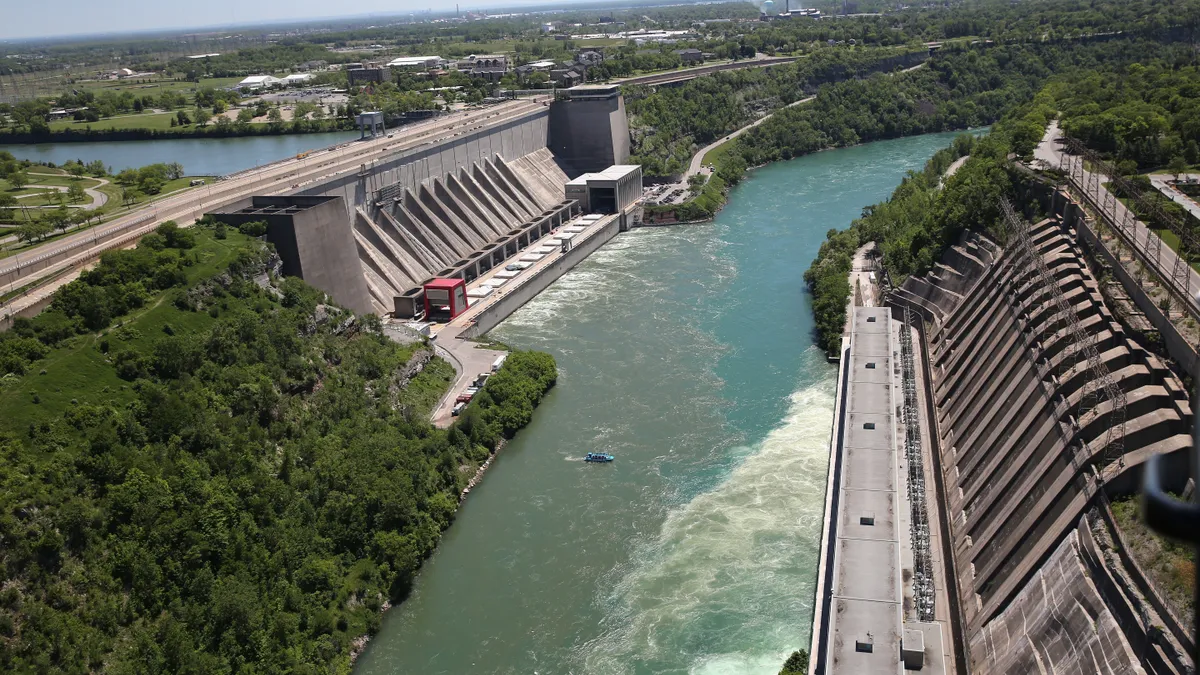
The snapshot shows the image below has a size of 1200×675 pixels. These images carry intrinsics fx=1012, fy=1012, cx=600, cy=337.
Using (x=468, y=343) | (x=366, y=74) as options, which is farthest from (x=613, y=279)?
(x=366, y=74)

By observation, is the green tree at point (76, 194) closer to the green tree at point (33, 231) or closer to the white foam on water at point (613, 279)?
the green tree at point (33, 231)

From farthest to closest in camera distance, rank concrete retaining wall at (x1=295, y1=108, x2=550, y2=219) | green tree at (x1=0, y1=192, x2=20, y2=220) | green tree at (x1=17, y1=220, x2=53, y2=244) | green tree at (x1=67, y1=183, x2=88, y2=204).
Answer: green tree at (x1=67, y1=183, x2=88, y2=204)
green tree at (x1=0, y1=192, x2=20, y2=220)
concrete retaining wall at (x1=295, y1=108, x2=550, y2=219)
green tree at (x1=17, y1=220, x2=53, y2=244)

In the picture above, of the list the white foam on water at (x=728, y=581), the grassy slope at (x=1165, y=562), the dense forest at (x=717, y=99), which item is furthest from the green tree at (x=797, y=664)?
the dense forest at (x=717, y=99)

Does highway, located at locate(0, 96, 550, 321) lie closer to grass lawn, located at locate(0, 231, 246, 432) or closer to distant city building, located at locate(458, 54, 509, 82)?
grass lawn, located at locate(0, 231, 246, 432)

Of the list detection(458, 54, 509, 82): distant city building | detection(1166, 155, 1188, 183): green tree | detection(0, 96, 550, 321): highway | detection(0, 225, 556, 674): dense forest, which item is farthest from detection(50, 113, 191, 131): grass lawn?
detection(1166, 155, 1188, 183): green tree

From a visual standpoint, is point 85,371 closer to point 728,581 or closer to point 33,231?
point 33,231

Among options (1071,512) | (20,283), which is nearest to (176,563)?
(20,283)

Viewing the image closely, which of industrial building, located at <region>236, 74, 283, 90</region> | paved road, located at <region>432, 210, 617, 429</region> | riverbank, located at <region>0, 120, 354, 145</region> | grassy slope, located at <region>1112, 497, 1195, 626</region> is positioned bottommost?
paved road, located at <region>432, 210, 617, 429</region>
